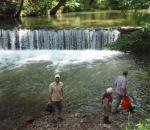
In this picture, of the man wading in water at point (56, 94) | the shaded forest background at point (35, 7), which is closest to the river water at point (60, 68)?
the man wading in water at point (56, 94)

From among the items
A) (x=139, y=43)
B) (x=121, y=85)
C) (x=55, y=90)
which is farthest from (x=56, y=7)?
(x=55, y=90)

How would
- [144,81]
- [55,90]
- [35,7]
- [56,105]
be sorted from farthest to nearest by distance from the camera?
[35,7] → [144,81] → [56,105] → [55,90]

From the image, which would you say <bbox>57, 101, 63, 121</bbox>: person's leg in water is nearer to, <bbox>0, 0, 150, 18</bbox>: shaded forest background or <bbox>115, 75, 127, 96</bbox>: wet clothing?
<bbox>115, 75, 127, 96</bbox>: wet clothing

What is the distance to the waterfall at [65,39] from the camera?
3070 centimetres

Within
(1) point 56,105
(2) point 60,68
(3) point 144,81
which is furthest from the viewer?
A: (2) point 60,68

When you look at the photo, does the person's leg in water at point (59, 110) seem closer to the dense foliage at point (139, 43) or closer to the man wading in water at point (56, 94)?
the man wading in water at point (56, 94)

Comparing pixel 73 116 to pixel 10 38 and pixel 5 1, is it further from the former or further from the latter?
pixel 5 1

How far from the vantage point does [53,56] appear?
28.4 meters

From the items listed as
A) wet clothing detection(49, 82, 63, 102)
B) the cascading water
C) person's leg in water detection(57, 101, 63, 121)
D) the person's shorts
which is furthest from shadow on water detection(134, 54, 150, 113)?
wet clothing detection(49, 82, 63, 102)

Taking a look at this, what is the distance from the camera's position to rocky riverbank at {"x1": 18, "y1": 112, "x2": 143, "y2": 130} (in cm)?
1410

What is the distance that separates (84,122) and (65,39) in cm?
1683

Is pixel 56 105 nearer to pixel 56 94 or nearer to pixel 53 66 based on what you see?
pixel 56 94

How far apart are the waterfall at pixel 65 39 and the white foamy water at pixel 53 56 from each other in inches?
32.0

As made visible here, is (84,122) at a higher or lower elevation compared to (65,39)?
lower
